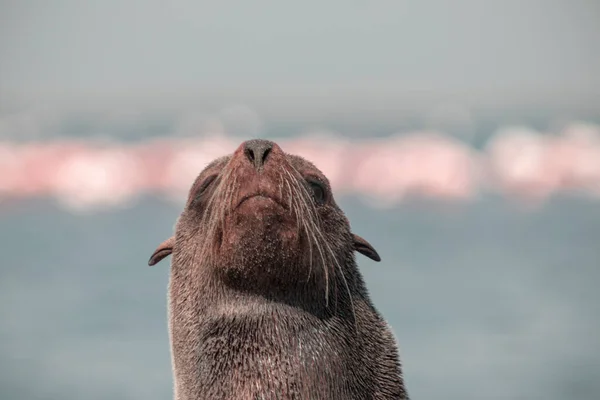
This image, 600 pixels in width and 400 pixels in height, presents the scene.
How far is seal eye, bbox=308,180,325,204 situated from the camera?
1120 cm

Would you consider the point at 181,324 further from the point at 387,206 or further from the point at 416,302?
the point at 387,206

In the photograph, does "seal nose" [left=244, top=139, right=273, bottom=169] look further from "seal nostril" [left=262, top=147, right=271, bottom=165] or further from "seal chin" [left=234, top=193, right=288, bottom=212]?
"seal chin" [left=234, top=193, right=288, bottom=212]

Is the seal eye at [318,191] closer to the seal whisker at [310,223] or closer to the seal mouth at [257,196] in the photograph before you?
the seal whisker at [310,223]

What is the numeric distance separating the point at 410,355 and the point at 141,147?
59.7 metres

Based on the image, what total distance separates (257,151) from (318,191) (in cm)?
103

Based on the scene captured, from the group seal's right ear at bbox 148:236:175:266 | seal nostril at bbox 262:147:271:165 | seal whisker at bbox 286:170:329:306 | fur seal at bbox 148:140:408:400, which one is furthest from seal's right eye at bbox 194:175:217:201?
seal whisker at bbox 286:170:329:306

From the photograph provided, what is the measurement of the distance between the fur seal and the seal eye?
0.05 metres

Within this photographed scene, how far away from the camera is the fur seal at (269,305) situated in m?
10.2

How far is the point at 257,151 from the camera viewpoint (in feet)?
34.4

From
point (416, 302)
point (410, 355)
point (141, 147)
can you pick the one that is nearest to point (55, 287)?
point (141, 147)

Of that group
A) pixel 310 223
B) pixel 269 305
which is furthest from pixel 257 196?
pixel 269 305

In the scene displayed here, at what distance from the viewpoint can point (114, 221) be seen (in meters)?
197

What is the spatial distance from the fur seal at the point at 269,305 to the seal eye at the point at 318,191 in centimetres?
5

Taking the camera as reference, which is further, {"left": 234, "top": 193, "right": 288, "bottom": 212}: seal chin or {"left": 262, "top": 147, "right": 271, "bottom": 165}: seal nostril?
{"left": 262, "top": 147, "right": 271, "bottom": 165}: seal nostril
